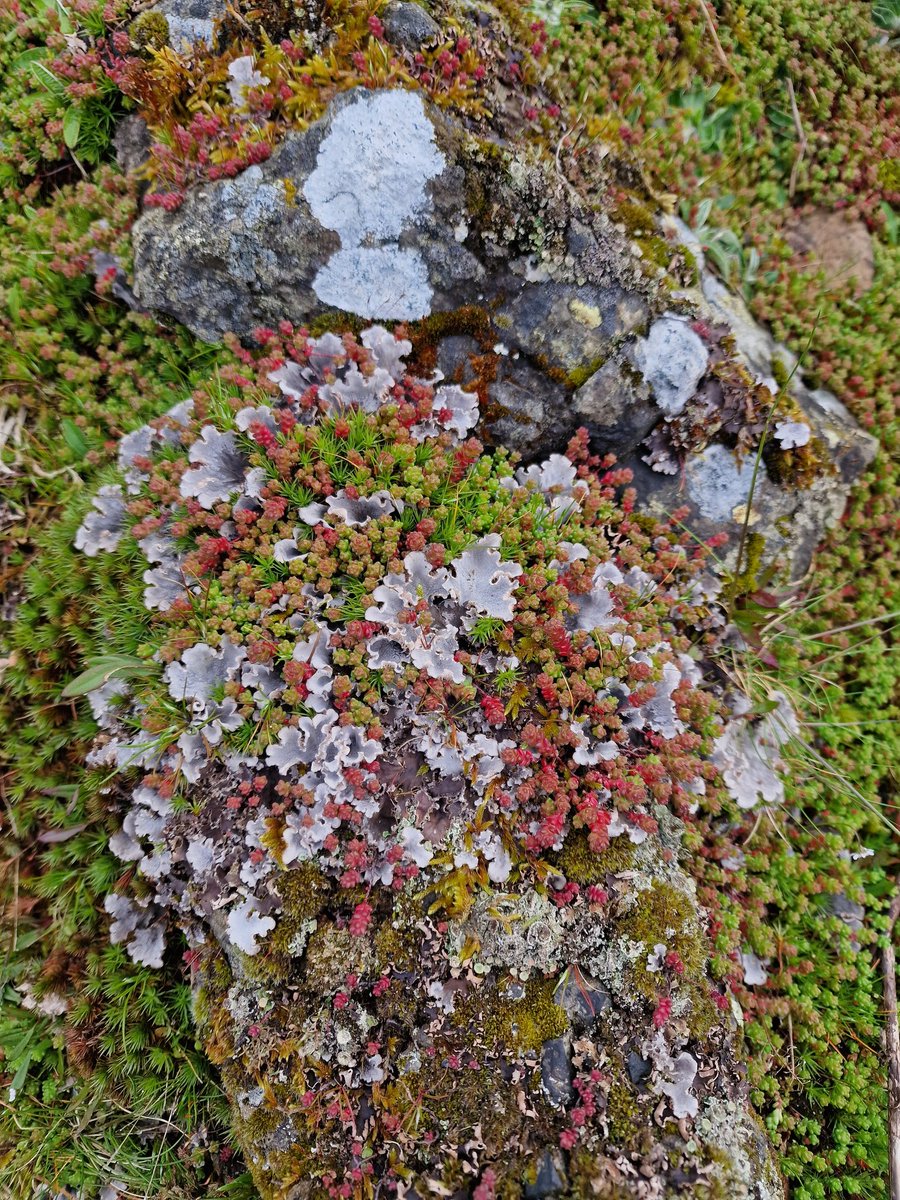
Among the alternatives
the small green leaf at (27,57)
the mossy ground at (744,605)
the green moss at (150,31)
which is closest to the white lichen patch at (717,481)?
the mossy ground at (744,605)

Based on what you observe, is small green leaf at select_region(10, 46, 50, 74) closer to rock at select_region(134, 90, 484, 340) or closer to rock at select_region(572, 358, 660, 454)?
rock at select_region(134, 90, 484, 340)

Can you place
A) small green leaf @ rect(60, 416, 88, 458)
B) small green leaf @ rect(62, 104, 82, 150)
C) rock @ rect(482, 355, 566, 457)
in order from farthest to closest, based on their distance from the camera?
small green leaf @ rect(62, 104, 82, 150), small green leaf @ rect(60, 416, 88, 458), rock @ rect(482, 355, 566, 457)

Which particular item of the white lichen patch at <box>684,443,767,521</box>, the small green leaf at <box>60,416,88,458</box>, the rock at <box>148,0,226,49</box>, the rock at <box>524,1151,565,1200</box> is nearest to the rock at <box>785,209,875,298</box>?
the white lichen patch at <box>684,443,767,521</box>

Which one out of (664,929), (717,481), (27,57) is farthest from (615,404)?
(27,57)

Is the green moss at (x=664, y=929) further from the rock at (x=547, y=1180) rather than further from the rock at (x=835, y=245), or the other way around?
the rock at (x=835, y=245)

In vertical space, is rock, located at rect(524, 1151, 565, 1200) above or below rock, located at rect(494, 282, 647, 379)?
below

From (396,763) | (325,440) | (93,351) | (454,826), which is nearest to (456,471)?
(325,440)
